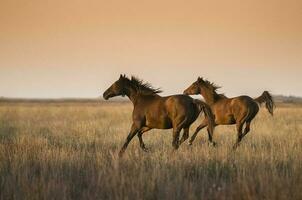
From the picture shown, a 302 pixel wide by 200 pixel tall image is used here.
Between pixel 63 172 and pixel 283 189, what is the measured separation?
12.3 feet

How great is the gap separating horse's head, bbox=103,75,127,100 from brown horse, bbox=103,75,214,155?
5 centimetres

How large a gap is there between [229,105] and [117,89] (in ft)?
12.3

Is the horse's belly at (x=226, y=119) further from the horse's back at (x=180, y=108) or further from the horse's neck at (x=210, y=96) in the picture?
the horse's back at (x=180, y=108)

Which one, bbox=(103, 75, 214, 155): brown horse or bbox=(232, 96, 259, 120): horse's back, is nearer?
bbox=(103, 75, 214, 155): brown horse

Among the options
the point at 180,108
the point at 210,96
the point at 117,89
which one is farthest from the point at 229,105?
the point at 117,89

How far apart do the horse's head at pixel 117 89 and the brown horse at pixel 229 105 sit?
275cm

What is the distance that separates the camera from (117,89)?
38.8ft

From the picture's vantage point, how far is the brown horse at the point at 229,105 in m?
13.5

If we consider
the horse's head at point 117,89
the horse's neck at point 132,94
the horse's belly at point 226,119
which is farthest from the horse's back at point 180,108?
the horse's belly at point 226,119

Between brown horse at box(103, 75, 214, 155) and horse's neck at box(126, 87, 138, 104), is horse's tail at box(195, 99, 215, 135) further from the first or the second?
horse's neck at box(126, 87, 138, 104)

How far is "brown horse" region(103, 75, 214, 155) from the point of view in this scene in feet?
35.6

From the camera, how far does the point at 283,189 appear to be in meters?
6.02

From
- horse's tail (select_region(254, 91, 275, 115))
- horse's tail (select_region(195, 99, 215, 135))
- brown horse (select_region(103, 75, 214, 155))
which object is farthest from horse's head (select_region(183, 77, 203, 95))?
horse's tail (select_region(195, 99, 215, 135))

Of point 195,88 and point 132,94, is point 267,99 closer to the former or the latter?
point 195,88
